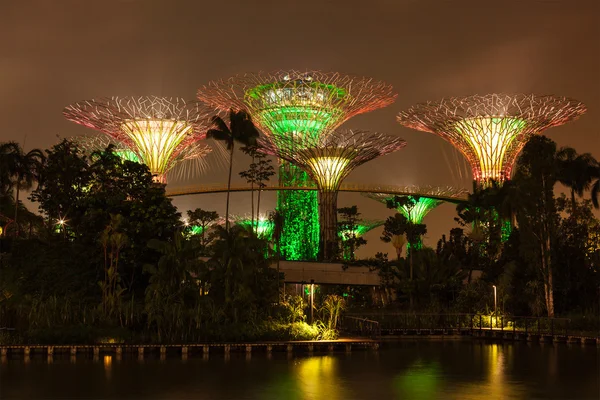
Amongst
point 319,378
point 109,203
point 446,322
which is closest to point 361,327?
point 446,322

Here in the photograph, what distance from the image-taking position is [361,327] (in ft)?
117

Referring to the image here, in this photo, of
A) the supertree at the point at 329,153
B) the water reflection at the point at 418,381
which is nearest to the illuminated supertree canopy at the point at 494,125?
the supertree at the point at 329,153

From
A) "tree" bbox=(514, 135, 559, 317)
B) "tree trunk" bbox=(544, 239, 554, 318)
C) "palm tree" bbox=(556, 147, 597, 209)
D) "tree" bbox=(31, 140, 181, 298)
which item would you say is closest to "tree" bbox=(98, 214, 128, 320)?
"tree" bbox=(31, 140, 181, 298)

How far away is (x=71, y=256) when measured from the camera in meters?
35.1

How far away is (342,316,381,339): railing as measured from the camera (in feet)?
110

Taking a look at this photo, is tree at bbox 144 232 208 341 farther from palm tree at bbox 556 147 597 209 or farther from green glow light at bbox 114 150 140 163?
green glow light at bbox 114 150 140 163

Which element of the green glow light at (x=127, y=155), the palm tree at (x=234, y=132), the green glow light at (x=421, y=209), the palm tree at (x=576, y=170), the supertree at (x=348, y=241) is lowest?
the supertree at (x=348, y=241)

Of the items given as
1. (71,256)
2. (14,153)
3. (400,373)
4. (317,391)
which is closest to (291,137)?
(14,153)

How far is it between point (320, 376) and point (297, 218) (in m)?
40.9

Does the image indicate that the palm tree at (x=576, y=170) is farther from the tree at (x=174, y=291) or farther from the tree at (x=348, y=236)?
the tree at (x=174, y=291)

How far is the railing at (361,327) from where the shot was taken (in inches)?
1319

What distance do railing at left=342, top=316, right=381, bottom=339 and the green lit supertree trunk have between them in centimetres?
2187

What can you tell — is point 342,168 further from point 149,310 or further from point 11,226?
point 149,310

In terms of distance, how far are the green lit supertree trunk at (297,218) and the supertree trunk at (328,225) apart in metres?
3.13
